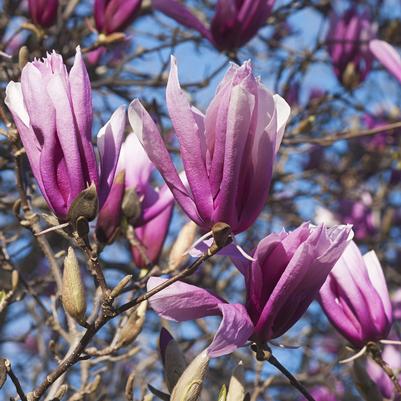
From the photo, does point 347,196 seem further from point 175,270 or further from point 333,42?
point 175,270

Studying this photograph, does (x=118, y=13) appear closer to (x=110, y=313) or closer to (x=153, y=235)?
(x=153, y=235)

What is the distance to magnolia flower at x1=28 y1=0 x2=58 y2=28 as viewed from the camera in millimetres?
1790

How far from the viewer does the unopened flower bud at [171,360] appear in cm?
116

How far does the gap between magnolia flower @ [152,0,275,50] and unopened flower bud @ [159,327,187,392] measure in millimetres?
909

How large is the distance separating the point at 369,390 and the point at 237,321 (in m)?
0.42

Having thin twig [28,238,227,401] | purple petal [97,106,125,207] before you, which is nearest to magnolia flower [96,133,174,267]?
purple petal [97,106,125,207]

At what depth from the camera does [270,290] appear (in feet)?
3.43

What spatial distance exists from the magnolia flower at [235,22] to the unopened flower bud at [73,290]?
97 cm

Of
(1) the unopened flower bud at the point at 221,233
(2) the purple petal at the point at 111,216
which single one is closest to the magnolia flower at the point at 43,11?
(2) the purple petal at the point at 111,216

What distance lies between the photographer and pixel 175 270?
159 cm

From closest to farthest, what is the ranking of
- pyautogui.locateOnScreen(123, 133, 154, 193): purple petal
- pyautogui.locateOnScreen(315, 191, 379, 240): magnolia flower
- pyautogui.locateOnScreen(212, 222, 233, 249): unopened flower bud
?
pyautogui.locateOnScreen(212, 222, 233, 249): unopened flower bud < pyautogui.locateOnScreen(123, 133, 154, 193): purple petal < pyautogui.locateOnScreen(315, 191, 379, 240): magnolia flower

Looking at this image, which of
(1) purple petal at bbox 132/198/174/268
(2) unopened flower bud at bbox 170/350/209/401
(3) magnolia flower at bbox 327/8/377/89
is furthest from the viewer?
(3) magnolia flower at bbox 327/8/377/89

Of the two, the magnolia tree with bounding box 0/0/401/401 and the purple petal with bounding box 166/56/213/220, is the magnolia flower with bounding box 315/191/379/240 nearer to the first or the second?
the magnolia tree with bounding box 0/0/401/401

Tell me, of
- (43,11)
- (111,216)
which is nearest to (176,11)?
(43,11)
